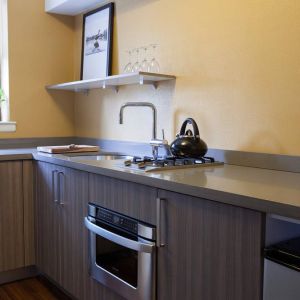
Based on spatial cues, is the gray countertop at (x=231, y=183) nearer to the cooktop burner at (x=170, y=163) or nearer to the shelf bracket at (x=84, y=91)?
the cooktop burner at (x=170, y=163)

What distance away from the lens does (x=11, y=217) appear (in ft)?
8.52

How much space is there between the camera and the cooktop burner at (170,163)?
1824 mm

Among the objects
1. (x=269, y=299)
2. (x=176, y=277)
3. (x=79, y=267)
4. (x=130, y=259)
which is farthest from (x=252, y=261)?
(x=79, y=267)

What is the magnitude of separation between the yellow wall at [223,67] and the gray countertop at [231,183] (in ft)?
0.76

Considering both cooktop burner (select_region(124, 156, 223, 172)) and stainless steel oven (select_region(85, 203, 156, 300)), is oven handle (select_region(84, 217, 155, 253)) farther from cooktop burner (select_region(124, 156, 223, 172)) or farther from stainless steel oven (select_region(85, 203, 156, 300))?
cooktop burner (select_region(124, 156, 223, 172))

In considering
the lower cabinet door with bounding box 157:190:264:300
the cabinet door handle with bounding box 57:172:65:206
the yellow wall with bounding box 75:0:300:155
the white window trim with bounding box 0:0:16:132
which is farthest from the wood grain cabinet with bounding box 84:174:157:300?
the white window trim with bounding box 0:0:16:132

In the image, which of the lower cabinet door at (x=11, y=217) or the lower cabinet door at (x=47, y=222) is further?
the lower cabinet door at (x=11, y=217)

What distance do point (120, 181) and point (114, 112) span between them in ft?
4.21

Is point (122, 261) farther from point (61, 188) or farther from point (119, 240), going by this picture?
point (61, 188)

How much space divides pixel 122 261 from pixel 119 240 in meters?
0.13

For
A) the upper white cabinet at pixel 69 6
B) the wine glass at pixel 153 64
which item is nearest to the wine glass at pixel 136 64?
the wine glass at pixel 153 64

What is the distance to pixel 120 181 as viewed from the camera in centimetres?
182

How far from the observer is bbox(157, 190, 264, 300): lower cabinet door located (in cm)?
122

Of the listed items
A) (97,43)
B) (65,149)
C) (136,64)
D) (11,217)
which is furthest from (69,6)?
(11,217)
